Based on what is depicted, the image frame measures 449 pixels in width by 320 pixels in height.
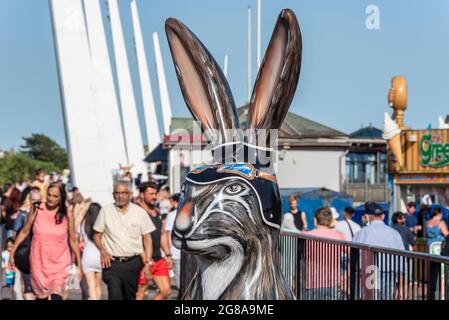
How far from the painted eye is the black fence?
2.46ft

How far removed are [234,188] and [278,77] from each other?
828 mm

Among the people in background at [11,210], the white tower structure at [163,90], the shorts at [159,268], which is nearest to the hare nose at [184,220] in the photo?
the shorts at [159,268]

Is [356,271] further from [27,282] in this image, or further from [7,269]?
[7,269]

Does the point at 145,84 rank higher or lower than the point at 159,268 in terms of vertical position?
lower

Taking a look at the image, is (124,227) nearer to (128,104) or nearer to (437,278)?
(437,278)

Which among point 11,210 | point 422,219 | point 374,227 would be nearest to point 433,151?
point 422,219

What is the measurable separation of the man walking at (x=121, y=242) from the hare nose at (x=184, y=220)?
5.04 m

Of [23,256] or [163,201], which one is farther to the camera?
[163,201]

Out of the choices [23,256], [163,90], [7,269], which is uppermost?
[23,256]

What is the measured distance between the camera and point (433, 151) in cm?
2617

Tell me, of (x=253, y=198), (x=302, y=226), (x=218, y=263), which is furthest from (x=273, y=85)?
(x=302, y=226)

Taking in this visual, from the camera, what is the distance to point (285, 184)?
136 feet

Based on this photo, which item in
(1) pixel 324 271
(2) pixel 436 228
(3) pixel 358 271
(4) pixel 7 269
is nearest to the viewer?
(3) pixel 358 271

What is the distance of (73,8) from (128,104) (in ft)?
123
